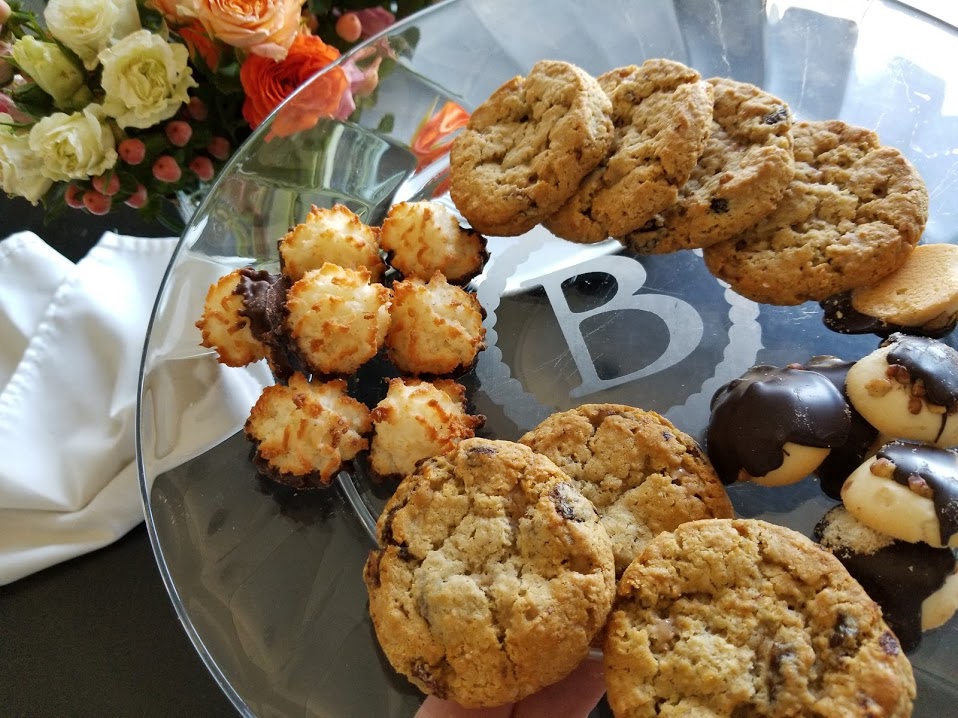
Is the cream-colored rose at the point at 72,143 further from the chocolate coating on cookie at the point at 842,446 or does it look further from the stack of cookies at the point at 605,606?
the chocolate coating on cookie at the point at 842,446

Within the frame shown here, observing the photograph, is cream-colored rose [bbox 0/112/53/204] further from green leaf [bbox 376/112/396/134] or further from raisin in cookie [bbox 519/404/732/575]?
raisin in cookie [bbox 519/404/732/575]

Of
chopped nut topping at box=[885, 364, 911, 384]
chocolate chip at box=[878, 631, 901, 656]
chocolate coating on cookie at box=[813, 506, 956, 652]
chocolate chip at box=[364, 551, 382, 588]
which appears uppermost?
chopped nut topping at box=[885, 364, 911, 384]

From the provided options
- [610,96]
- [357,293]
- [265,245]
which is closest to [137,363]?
[265,245]

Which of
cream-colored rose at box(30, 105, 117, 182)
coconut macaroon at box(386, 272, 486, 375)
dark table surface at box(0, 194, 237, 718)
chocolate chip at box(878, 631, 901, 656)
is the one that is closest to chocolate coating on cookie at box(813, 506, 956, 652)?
chocolate chip at box(878, 631, 901, 656)

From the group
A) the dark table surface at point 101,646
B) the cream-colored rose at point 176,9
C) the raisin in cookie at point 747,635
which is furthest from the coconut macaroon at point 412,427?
the cream-colored rose at point 176,9

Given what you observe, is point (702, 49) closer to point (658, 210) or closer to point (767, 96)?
point (767, 96)

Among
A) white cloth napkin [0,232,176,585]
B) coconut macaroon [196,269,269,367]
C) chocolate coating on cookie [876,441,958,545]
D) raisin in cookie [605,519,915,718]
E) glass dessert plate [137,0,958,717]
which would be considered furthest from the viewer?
white cloth napkin [0,232,176,585]

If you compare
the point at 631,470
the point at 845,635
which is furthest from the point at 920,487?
the point at 631,470
